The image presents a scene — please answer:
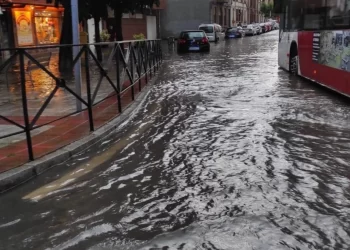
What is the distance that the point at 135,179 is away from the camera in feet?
17.0

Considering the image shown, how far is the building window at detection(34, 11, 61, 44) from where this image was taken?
2742 centimetres

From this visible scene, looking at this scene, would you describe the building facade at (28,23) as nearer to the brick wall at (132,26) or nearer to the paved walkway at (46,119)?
the paved walkway at (46,119)

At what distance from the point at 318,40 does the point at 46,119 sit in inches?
293

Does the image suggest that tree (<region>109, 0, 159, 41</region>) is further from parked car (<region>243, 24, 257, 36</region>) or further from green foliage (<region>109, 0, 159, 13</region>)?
parked car (<region>243, 24, 257, 36</region>)

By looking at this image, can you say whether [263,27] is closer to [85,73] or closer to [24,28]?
[24,28]

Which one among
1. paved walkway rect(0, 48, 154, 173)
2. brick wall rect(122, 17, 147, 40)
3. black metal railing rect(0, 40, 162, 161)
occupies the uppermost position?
brick wall rect(122, 17, 147, 40)

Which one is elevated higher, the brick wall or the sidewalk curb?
the brick wall

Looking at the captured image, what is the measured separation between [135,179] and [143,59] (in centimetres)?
819

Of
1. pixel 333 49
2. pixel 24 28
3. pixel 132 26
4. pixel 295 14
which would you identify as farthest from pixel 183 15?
pixel 333 49

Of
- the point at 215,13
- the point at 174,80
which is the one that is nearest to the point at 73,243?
the point at 174,80

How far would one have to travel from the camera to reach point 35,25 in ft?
88.2

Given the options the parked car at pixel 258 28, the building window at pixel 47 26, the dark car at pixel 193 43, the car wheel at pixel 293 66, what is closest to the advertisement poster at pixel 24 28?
the building window at pixel 47 26

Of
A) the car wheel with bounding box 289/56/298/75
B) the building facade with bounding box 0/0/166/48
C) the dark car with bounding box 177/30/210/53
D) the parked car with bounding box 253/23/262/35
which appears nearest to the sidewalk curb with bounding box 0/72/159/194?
the car wheel with bounding box 289/56/298/75

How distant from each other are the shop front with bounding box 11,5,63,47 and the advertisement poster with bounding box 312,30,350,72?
1813 centimetres
